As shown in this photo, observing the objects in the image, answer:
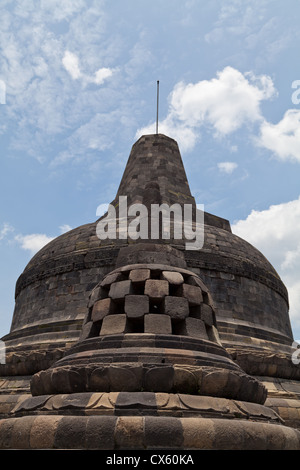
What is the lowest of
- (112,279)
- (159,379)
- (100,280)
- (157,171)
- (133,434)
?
(133,434)

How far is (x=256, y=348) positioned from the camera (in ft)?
37.8

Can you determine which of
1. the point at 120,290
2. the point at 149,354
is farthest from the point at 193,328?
the point at 120,290

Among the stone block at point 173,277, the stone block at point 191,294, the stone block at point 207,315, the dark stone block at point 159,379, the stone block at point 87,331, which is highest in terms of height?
the stone block at point 173,277

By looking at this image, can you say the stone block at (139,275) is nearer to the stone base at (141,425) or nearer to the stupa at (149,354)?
the stupa at (149,354)

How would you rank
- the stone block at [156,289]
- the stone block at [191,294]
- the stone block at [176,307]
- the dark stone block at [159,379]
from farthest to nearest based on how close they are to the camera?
the stone block at [191,294] < the stone block at [156,289] < the stone block at [176,307] < the dark stone block at [159,379]

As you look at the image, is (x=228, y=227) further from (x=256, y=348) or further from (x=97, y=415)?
(x=97, y=415)

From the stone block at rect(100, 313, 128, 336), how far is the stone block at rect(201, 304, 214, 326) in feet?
4.61

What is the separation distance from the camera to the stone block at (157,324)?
617cm

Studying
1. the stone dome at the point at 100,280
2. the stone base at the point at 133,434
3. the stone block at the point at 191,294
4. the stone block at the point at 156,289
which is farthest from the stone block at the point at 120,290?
the stone dome at the point at 100,280

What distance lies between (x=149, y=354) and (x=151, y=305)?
1412mm

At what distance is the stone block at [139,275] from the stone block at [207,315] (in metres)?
1.12

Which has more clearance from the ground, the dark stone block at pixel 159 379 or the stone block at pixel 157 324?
the stone block at pixel 157 324

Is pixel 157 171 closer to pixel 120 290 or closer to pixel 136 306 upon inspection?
pixel 120 290

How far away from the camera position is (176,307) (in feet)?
21.7
